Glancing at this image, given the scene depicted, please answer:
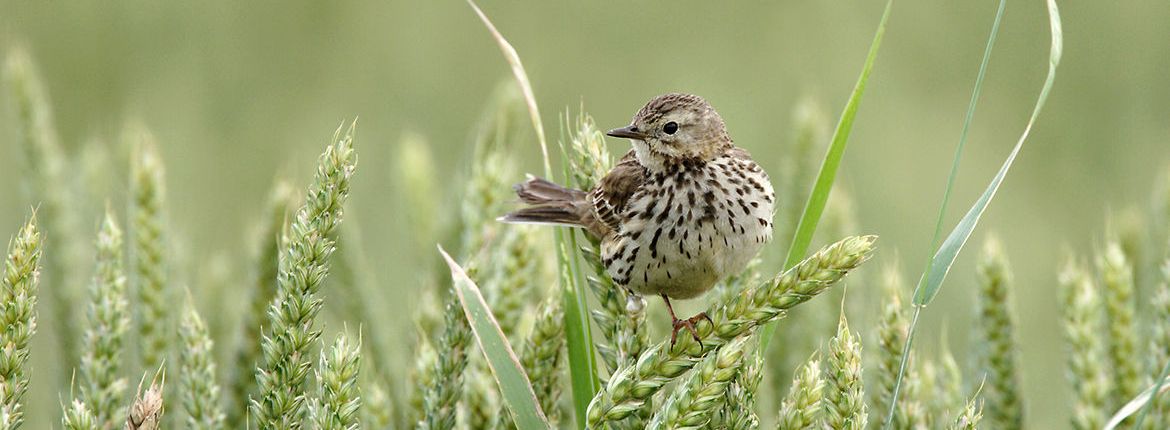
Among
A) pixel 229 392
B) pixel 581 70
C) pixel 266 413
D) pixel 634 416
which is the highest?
pixel 581 70

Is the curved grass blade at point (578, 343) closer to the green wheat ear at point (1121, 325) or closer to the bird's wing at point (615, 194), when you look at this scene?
the bird's wing at point (615, 194)

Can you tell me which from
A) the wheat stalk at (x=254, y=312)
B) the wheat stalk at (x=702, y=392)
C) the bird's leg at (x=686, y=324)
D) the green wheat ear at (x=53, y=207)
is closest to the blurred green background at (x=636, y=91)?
the green wheat ear at (x=53, y=207)

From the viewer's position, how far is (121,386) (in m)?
3.95

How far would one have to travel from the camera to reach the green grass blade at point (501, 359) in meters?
3.35

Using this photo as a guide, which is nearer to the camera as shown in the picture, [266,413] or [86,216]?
[266,413]

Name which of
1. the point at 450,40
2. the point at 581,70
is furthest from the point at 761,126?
the point at 450,40

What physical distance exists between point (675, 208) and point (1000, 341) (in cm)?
101

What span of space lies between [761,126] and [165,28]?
3.50 meters

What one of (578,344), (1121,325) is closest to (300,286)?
(578,344)

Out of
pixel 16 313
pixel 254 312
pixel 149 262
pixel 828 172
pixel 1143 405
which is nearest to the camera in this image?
pixel 16 313

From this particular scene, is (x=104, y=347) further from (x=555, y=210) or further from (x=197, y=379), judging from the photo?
(x=555, y=210)

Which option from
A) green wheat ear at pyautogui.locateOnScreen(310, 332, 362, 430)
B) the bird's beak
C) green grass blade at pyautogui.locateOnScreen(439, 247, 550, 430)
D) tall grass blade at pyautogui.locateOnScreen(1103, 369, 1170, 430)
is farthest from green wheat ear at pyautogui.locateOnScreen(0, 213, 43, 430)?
tall grass blade at pyautogui.locateOnScreen(1103, 369, 1170, 430)

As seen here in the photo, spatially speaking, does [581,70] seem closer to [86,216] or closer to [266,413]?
[86,216]

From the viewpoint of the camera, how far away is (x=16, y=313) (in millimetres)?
3115
